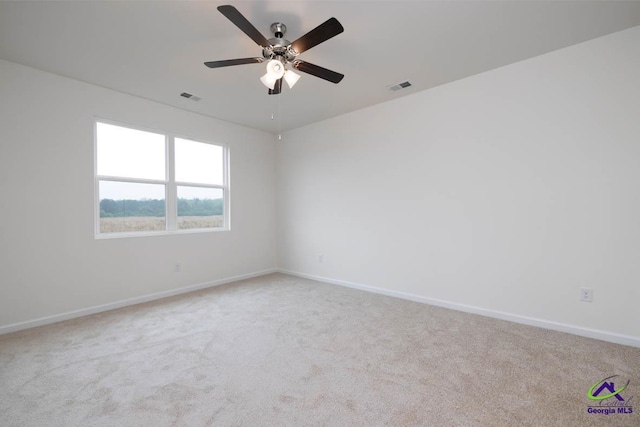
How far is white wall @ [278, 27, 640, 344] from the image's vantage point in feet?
7.91

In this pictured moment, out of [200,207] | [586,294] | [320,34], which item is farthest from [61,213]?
[586,294]

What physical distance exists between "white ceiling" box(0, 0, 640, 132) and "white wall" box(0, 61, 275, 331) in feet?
0.89

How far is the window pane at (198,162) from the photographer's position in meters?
4.12

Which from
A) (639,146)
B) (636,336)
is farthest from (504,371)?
(639,146)

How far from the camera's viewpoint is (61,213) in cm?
304

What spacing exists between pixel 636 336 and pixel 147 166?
5470 mm

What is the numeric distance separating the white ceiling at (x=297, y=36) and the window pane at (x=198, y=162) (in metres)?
0.93

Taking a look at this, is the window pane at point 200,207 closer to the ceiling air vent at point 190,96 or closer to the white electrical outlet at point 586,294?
the ceiling air vent at point 190,96

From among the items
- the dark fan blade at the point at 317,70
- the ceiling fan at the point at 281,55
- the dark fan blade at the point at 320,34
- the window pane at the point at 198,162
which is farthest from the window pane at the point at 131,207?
the dark fan blade at the point at 320,34

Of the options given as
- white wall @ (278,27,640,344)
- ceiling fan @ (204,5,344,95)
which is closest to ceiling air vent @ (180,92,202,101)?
ceiling fan @ (204,5,344,95)

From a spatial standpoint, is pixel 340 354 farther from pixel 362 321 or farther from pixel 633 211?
pixel 633 211

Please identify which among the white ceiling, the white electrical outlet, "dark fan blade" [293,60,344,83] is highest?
the white ceiling

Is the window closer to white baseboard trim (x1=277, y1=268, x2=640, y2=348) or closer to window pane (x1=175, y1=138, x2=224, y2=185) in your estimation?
window pane (x1=175, y1=138, x2=224, y2=185)

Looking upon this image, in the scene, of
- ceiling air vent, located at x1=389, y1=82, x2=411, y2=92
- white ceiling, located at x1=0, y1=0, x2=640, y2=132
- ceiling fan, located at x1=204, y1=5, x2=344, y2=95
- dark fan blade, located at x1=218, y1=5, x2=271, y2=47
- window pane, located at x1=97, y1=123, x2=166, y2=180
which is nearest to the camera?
dark fan blade, located at x1=218, y1=5, x2=271, y2=47
